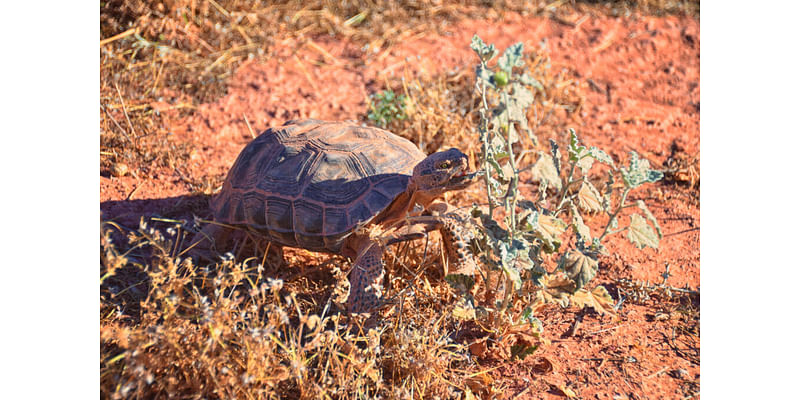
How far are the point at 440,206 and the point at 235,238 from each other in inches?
64.5

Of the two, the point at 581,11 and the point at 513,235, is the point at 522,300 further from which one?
the point at 581,11

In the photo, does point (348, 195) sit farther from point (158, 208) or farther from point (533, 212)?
point (158, 208)

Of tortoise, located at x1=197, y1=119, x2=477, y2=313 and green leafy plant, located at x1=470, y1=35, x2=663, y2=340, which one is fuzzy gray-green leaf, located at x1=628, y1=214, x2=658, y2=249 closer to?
green leafy plant, located at x1=470, y1=35, x2=663, y2=340

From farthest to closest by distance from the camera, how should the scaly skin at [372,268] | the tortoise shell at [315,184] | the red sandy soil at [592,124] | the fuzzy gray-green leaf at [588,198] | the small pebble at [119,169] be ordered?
the small pebble at [119,169]
the tortoise shell at [315,184]
the scaly skin at [372,268]
the red sandy soil at [592,124]
the fuzzy gray-green leaf at [588,198]

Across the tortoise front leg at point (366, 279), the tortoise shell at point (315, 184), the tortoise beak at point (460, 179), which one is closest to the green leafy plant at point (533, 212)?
the tortoise beak at point (460, 179)

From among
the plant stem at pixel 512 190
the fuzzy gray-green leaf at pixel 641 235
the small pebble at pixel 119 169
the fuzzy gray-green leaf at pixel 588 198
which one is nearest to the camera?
the plant stem at pixel 512 190

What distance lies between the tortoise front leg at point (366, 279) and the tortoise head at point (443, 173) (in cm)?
46

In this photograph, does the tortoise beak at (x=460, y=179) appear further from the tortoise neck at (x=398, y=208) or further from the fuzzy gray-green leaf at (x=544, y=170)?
the fuzzy gray-green leaf at (x=544, y=170)

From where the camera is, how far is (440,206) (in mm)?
3541

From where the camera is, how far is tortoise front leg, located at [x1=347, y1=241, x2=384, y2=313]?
10.6 ft

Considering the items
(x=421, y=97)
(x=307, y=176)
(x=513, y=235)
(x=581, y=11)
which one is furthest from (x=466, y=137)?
(x=581, y=11)

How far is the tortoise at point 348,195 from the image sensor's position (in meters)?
3.25

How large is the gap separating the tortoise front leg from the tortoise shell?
189 millimetres

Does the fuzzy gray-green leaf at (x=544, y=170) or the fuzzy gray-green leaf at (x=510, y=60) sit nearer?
the fuzzy gray-green leaf at (x=510, y=60)
